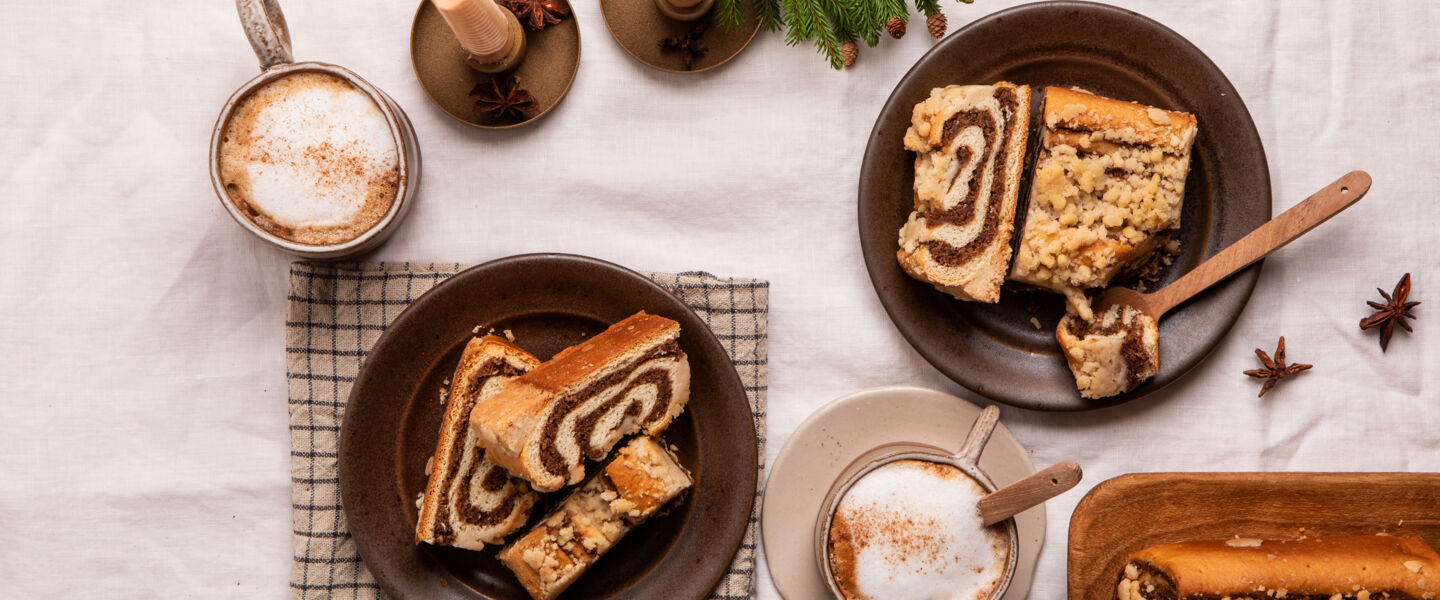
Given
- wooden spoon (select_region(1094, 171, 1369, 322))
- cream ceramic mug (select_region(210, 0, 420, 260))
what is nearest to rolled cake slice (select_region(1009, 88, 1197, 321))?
wooden spoon (select_region(1094, 171, 1369, 322))

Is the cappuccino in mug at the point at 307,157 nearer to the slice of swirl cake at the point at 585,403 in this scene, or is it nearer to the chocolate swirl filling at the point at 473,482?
the chocolate swirl filling at the point at 473,482

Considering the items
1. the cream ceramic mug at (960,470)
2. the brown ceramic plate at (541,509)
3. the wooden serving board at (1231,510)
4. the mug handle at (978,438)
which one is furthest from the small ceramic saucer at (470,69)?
the wooden serving board at (1231,510)

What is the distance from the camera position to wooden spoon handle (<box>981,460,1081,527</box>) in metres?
2.20

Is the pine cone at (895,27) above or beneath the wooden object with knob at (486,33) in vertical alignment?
above

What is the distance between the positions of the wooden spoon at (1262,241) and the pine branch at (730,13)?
143 cm

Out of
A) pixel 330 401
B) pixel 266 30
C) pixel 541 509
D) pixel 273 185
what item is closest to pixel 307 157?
pixel 273 185

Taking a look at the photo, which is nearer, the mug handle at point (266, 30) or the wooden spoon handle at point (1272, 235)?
the mug handle at point (266, 30)

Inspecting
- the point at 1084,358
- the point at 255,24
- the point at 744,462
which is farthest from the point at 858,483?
the point at 255,24

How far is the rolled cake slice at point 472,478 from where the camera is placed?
7.90 ft

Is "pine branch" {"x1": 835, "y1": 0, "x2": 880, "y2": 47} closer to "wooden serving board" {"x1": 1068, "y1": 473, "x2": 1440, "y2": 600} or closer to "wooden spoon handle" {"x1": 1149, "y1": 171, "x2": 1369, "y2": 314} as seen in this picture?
"wooden spoon handle" {"x1": 1149, "y1": 171, "x2": 1369, "y2": 314}

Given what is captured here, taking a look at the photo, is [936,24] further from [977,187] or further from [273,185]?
[273,185]

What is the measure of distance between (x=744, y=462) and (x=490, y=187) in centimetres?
115

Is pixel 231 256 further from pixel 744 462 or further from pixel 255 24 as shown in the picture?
pixel 744 462

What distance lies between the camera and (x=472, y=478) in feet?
8.03
